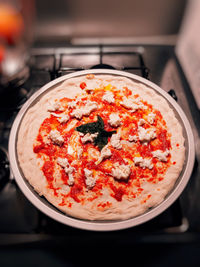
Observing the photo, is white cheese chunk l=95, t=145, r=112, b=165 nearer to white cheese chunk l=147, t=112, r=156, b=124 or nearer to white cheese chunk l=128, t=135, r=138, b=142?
white cheese chunk l=128, t=135, r=138, b=142

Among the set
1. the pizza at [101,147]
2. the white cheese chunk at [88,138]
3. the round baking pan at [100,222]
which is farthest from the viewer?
the white cheese chunk at [88,138]

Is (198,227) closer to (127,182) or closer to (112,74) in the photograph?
(127,182)

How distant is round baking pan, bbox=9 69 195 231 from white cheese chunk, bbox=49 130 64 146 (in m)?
0.22

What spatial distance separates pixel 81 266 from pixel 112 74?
1284mm

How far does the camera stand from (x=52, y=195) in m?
1.31

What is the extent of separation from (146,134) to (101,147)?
0.31 m

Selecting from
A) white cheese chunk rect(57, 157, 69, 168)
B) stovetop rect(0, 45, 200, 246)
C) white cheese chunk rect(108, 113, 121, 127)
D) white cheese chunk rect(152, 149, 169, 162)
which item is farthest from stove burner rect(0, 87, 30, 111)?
white cheese chunk rect(152, 149, 169, 162)

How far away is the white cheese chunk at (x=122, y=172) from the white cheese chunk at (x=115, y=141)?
0.14 metres

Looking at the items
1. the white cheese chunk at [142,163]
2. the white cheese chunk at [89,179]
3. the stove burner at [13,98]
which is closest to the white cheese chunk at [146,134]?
the white cheese chunk at [142,163]

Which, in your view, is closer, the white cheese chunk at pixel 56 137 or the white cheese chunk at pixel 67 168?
the white cheese chunk at pixel 67 168

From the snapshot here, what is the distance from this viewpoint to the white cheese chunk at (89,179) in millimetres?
1332

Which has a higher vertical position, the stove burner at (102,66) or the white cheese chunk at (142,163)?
the stove burner at (102,66)

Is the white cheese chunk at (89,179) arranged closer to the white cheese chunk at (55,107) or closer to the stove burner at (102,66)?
the white cheese chunk at (55,107)
